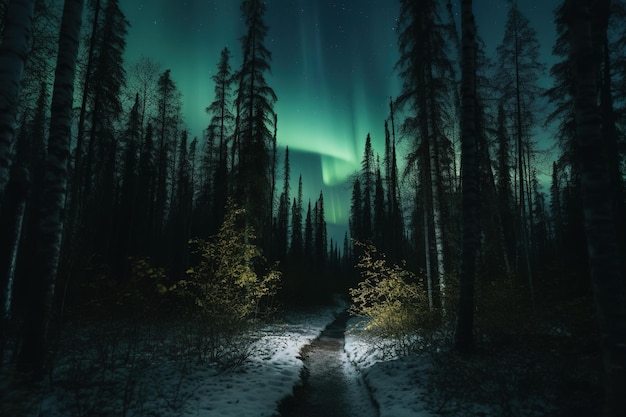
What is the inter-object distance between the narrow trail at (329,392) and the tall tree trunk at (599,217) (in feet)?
11.9

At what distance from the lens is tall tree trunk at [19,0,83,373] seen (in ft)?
16.8

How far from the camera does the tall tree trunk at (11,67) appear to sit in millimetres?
3445

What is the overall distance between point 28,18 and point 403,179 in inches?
440

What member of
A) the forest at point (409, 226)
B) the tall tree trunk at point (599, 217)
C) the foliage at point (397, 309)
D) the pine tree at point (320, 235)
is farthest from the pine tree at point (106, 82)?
the pine tree at point (320, 235)

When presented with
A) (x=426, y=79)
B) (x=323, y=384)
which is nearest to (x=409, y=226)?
(x=426, y=79)

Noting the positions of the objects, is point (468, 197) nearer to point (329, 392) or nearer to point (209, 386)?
point (329, 392)

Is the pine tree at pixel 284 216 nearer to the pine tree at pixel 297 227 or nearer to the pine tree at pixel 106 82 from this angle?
the pine tree at pixel 297 227

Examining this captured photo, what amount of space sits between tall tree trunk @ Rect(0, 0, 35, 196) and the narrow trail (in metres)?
5.43

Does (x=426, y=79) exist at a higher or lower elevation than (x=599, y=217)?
higher

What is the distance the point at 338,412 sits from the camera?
5824 millimetres

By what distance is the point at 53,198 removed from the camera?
5.43 m

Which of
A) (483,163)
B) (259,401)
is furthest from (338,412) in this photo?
(483,163)

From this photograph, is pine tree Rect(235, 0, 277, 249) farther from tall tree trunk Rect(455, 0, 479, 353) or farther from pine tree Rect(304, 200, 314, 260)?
pine tree Rect(304, 200, 314, 260)

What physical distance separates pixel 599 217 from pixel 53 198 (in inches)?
306
